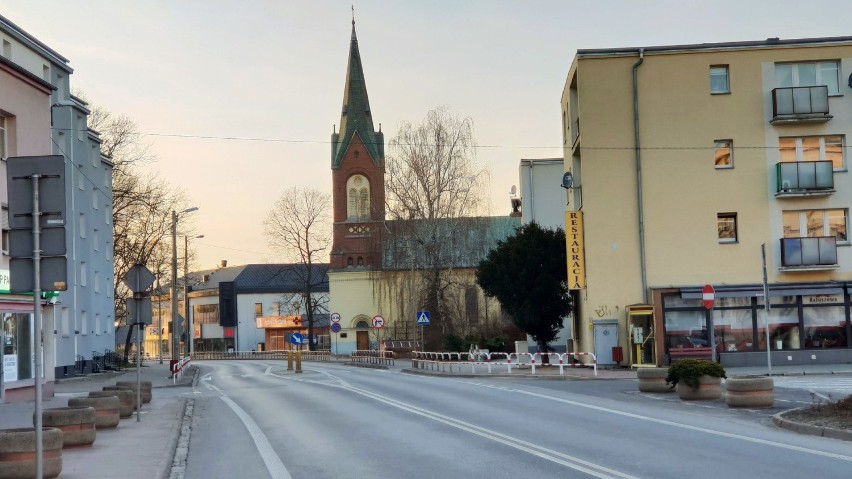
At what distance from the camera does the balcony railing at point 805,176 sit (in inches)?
1511

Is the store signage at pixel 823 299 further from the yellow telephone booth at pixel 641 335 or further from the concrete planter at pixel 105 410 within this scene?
the concrete planter at pixel 105 410

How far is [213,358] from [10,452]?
97681 mm

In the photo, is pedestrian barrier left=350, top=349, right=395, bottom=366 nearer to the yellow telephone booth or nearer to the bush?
the yellow telephone booth

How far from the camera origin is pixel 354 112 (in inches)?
3519

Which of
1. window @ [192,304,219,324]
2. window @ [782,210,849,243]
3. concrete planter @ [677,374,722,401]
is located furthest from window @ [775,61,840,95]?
window @ [192,304,219,324]

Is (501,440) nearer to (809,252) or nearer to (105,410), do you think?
(105,410)

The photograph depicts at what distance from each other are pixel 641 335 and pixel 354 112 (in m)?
55.8

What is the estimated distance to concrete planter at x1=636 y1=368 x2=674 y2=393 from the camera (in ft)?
84.1

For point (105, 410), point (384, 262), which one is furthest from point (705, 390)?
point (384, 262)

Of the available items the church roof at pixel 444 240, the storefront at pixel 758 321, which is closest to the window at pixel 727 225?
the storefront at pixel 758 321

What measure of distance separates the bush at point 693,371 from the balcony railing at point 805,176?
1723 cm

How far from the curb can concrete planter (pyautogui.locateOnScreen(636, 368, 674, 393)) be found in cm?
793

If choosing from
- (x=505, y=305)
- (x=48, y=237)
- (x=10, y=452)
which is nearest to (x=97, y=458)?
(x=10, y=452)

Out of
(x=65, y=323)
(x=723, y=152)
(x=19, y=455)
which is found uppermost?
(x=723, y=152)
